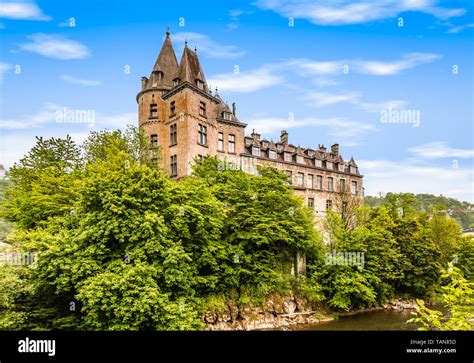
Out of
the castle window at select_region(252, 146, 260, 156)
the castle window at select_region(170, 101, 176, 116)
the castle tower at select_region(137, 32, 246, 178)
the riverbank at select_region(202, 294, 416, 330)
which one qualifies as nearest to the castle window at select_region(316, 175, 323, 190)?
the castle window at select_region(252, 146, 260, 156)

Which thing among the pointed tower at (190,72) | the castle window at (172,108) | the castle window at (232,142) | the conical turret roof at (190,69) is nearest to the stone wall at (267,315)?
the castle window at (232,142)

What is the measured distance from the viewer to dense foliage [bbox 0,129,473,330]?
1145cm

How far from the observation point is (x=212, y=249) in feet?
51.5

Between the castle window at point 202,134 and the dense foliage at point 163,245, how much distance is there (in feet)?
12.1

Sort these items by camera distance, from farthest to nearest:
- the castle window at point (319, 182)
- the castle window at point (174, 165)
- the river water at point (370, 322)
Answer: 1. the castle window at point (319, 182)
2. the castle window at point (174, 165)
3. the river water at point (370, 322)

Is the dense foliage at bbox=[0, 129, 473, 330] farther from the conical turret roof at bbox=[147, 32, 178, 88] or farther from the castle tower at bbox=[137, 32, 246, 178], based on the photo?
the conical turret roof at bbox=[147, 32, 178, 88]

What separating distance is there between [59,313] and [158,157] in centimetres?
1382

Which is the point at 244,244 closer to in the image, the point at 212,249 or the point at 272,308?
the point at 212,249

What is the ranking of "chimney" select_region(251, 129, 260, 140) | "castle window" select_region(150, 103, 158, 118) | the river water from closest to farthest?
the river water, "castle window" select_region(150, 103, 158, 118), "chimney" select_region(251, 129, 260, 140)

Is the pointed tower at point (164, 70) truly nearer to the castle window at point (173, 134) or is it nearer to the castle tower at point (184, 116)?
the castle tower at point (184, 116)

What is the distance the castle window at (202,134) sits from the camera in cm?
2425

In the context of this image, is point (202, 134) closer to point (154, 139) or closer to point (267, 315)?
point (154, 139)

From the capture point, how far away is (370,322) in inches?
774

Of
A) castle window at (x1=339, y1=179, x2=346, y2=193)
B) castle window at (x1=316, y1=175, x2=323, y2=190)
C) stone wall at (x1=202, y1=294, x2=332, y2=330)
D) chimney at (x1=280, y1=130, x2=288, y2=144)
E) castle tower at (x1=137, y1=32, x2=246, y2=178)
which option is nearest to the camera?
stone wall at (x1=202, y1=294, x2=332, y2=330)
